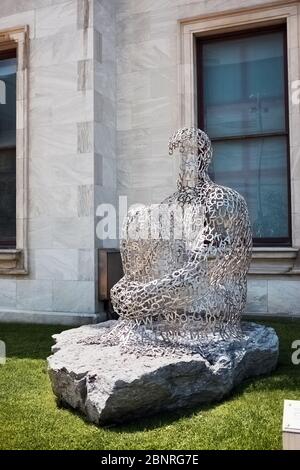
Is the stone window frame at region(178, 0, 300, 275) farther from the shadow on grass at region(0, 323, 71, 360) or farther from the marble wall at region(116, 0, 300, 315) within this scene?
the shadow on grass at region(0, 323, 71, 360)

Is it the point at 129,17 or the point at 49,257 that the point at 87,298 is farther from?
the point at 129,17

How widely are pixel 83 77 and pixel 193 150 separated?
319cm

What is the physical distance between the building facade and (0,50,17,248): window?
416 millimetres

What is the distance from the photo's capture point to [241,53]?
7.49 meters

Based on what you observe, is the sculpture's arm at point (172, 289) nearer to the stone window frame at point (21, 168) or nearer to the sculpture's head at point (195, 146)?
the sculpture's head at point (195, 146)

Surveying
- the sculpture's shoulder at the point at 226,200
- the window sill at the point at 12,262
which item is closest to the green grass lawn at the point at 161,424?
the sculpture's shoulder at the point at 226,200

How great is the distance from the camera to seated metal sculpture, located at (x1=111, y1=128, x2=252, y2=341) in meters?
3.97

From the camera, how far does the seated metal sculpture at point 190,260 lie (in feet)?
13.0

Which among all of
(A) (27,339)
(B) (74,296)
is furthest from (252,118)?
(A) (27,339)

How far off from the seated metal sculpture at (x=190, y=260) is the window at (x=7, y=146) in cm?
400

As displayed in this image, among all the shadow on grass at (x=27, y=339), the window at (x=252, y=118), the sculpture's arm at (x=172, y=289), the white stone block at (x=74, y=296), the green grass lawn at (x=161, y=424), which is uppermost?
the window at (x=252, y=118)

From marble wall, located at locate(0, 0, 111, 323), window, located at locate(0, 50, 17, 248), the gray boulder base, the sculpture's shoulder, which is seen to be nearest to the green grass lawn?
the gray boulder base

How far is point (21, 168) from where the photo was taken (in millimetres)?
7598

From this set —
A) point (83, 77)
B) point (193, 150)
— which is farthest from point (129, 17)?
point (193, 150)
